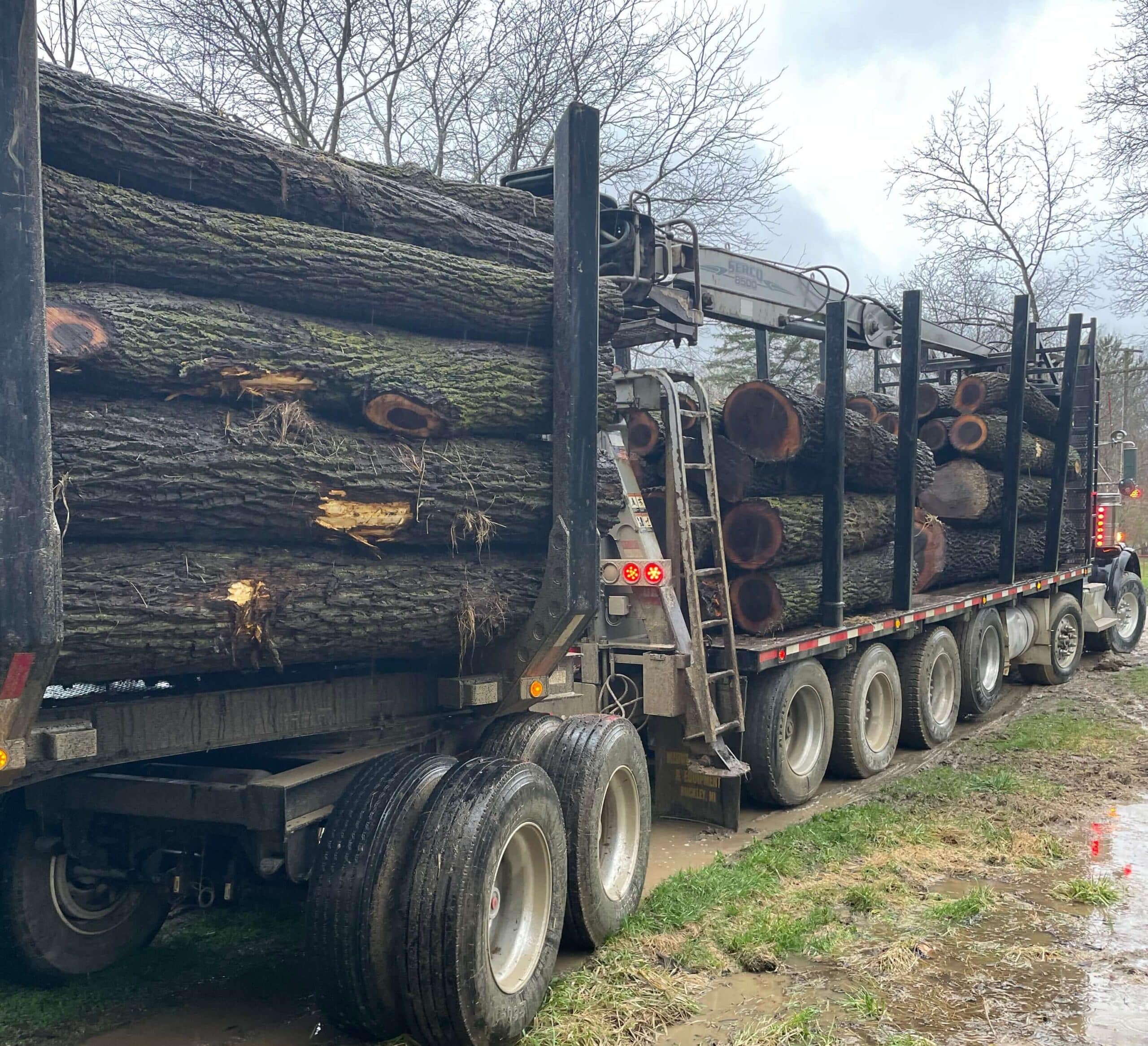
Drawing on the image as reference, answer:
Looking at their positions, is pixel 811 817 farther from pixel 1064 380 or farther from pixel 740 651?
pixel 1064 380

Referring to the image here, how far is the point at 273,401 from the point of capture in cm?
373

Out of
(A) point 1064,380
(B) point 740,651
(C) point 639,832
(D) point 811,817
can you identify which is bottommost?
(D) point 811,817

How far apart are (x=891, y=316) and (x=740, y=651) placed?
5.15 m

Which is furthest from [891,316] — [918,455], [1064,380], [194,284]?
[194,284]

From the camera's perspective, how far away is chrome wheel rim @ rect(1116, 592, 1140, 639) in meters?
15.7

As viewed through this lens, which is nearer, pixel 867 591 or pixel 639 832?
pixel 639 832

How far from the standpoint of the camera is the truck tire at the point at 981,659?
35.1 feet

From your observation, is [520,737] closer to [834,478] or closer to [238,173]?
[238,173]

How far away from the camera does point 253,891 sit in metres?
4.10

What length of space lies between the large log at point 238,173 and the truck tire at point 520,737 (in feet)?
7.04

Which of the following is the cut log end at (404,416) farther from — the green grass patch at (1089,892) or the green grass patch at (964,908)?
the green grass patch at (1089,892)

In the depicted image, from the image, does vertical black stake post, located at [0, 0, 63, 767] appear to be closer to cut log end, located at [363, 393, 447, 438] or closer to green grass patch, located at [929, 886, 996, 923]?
cut log end, located at [363, 393, 447, 438]

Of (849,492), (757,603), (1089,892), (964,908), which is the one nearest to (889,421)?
(849,492)

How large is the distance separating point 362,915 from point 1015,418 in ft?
31.2
